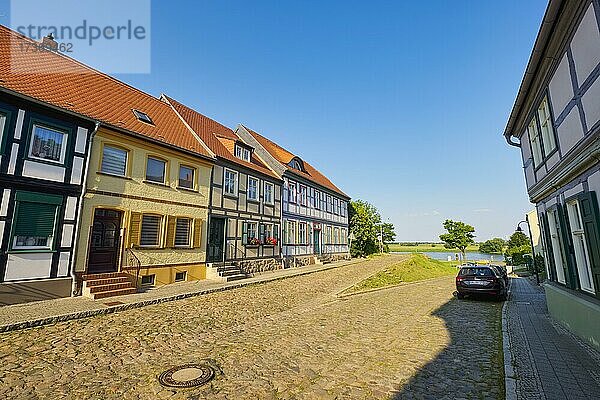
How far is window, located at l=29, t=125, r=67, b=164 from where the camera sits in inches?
425

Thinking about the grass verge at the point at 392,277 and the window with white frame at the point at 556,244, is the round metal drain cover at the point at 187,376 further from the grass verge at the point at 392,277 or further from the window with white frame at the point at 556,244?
the grass verge at the point at 392,277

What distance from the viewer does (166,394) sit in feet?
15.0

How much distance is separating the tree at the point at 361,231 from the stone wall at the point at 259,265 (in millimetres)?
19555

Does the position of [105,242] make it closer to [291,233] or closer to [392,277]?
[291,233]

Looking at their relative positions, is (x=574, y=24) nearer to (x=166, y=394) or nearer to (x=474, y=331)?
(x=474, y=331)

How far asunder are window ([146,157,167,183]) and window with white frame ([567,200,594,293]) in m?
15.4

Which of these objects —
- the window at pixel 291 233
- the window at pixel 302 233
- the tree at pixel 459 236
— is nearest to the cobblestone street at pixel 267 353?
the window at pixel 291 233

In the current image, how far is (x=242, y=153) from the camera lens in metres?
22.5

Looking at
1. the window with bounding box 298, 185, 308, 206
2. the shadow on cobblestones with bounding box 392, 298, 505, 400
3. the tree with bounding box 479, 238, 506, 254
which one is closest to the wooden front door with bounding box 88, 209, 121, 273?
the shadow on cobblestones with bounding box 392, 298, 505, 400

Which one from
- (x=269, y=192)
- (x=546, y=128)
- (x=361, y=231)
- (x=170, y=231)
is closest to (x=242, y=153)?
(x=269, y=192)

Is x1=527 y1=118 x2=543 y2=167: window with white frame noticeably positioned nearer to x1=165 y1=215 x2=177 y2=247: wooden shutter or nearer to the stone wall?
x1=165 y1=215 x2=177 y2=247: wooden shutter

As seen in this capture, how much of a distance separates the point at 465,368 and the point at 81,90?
56.5 ft

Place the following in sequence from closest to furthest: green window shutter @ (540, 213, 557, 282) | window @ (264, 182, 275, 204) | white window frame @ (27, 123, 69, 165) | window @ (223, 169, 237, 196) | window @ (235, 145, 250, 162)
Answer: green window shutter @ (540, 213, 557, 282), white window frame @ (27, 123, 69, 165), window @ (223, 169, 237, 196), window @ (235, 145, 250, 162), window @ (264, 182, 275, 204)

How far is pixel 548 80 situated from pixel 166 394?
11.2m
